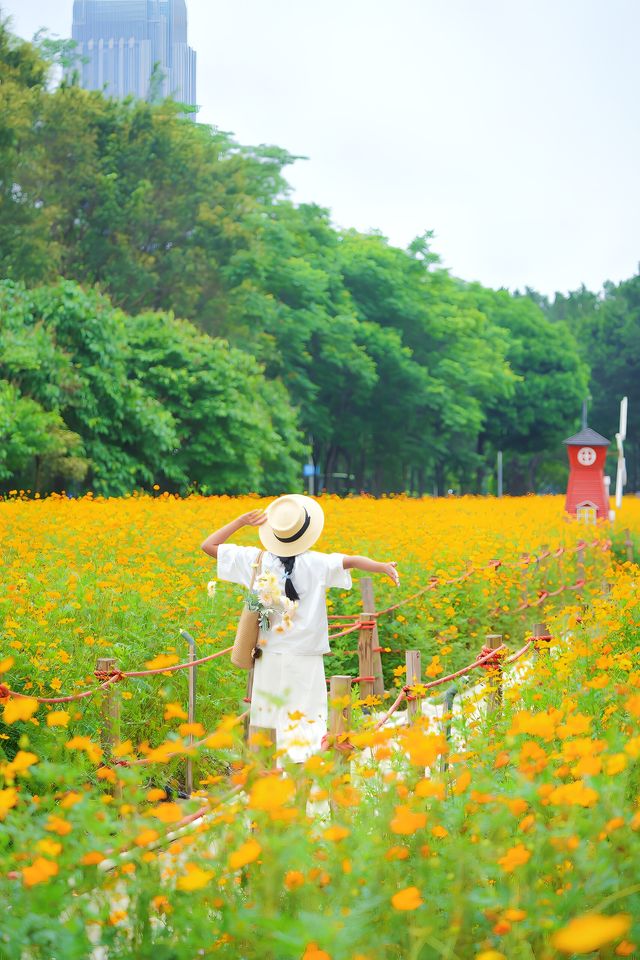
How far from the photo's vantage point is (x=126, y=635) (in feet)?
21.6

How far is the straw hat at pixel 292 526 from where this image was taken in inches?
217

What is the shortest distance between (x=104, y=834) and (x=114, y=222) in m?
31.1

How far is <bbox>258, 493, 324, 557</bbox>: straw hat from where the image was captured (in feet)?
18.1

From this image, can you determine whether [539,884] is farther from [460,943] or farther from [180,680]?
[180,680]

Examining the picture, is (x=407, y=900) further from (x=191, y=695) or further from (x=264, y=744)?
(x=191, y=695)

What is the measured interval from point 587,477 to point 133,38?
8006 centimetres

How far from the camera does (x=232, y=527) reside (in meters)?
5.74

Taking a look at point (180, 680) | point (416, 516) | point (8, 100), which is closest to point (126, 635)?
point (180, 680)

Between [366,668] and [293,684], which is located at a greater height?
[293,684]

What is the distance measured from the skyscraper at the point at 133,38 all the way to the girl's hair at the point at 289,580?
87518 millimetres

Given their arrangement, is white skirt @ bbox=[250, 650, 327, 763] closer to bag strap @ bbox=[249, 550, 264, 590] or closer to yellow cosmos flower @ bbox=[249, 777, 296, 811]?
bag strap @ bbox=[249, 550, 264, 590]

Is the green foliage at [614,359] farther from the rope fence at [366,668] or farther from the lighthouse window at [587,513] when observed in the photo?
the rope fence at [366,668]

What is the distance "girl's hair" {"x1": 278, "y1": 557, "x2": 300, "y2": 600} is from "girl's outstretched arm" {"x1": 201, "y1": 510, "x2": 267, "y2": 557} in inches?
9.8

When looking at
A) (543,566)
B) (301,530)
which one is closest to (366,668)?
(301,530)
